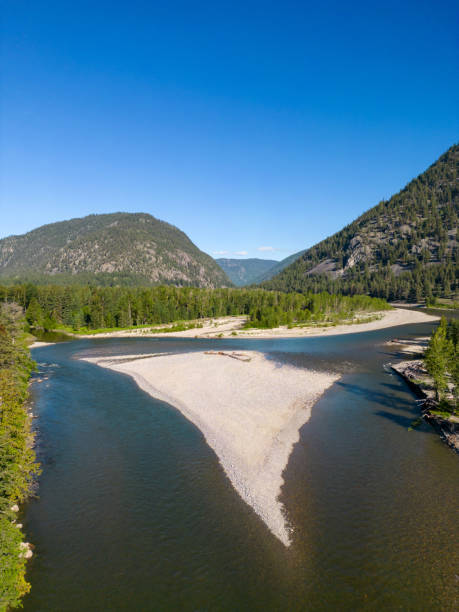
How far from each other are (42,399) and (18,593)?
36.5m

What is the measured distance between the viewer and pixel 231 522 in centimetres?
2256

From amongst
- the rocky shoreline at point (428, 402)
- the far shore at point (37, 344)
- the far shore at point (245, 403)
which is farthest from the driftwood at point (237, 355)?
the far shore at point (37, 344)

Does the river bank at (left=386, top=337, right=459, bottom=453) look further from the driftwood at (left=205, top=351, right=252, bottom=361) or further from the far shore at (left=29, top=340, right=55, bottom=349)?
the far shore at (left=29, top=340, right=55, bottom=349)

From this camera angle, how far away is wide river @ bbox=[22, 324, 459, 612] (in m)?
17.6

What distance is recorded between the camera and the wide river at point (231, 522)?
17641 millimetres

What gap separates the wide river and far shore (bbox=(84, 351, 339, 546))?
1.10 m


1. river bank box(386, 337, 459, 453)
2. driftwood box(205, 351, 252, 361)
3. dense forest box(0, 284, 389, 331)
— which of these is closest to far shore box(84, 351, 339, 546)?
driftwood box(205, 351, 252, 361)

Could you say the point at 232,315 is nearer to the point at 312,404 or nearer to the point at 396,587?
the point at 312,404

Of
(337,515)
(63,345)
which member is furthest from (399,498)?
(63,345)

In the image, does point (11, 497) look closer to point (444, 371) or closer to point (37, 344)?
point (444, 371)

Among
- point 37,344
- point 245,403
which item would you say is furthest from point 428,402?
point 37,344

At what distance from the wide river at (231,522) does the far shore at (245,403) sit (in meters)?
1.10

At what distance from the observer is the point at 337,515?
23.1 meters

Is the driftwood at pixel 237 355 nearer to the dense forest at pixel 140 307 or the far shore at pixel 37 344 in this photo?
the far shore at pixel 37 344
